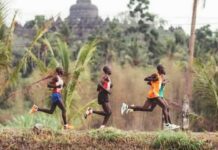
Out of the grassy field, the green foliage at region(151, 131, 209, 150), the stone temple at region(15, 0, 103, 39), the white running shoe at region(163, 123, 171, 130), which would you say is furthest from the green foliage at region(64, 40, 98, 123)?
the green foliage at region(151, 131, 209, 150)

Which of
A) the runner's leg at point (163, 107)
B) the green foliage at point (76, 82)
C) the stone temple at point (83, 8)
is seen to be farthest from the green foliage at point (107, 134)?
the stone temple at point (83, 8)

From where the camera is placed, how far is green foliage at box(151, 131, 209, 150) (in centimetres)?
922

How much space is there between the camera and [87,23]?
2781 inches

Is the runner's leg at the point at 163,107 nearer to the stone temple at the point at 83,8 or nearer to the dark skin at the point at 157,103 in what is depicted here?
the dark skin at the point at 157,103

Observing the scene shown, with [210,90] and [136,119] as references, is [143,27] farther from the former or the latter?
[210,90]

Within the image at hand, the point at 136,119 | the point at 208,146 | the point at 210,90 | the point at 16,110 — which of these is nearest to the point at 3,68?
the point at 208,146

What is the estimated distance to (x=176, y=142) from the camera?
9289 millimetres

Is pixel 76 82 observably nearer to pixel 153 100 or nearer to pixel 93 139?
pixel 153 100

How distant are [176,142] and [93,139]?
1.41m

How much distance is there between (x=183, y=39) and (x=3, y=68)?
36018 millimetres

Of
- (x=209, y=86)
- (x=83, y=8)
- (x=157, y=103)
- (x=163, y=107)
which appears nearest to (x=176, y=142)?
(x=163, y=107)

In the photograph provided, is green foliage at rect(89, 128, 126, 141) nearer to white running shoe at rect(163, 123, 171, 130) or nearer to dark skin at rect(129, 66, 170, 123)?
white running shoe at rect(163, 123, 171, 130)

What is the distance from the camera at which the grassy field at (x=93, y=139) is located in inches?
371

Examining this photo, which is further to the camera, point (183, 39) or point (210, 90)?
point (183, 39)
